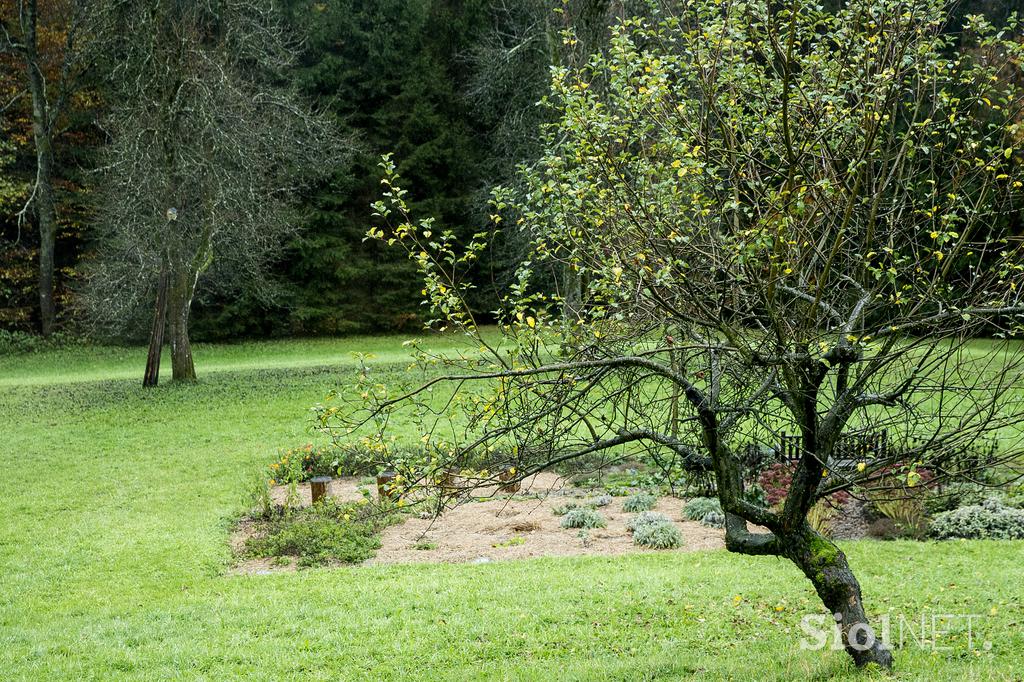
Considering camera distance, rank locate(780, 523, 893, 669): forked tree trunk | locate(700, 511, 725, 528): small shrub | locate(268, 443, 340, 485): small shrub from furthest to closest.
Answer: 1. locate(268, 443, 340, 485): small shrub
2. locate(700, 511, 725, 528): small shrub
3. locate(780, 523, 893, 669): forked tree trunk

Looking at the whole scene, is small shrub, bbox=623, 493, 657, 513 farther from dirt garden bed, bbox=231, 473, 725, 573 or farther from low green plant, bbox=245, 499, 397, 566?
low green plant, bbox=245, 499, 397, 566

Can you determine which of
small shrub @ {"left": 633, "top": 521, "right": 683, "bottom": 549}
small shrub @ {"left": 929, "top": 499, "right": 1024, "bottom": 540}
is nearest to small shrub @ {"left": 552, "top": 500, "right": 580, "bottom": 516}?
small shrub @ {"left": 633, "top": 521, "right": 683, "bottom": 549}

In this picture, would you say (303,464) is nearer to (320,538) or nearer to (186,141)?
(320,538)

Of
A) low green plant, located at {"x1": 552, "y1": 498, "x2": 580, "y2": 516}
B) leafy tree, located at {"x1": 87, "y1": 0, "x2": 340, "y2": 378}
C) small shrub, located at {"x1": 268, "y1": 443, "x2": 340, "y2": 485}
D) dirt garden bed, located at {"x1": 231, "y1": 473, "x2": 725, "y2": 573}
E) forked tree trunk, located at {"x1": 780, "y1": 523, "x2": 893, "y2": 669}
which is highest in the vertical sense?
leafy tree, located at {"x1": 87, "y1": 0, "x2": 340, "y2": 378}

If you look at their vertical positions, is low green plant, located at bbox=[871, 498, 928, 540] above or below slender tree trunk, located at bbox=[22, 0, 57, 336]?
below

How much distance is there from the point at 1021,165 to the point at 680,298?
210 centimetres

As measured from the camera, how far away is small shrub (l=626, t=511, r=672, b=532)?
901 centimetres

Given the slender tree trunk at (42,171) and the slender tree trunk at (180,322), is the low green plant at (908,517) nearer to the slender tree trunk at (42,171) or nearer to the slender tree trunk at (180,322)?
the slender tree trunk at (180,322)

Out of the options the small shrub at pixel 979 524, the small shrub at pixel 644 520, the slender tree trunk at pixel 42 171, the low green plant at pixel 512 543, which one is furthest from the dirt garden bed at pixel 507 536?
the slender tree trunk at pixel 42 171

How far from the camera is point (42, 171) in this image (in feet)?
85.1

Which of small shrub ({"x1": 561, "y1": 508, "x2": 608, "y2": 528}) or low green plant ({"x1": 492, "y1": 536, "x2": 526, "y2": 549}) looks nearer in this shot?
low green plant ({"x1": 492, "y1": 536, "x2": 526, "y2": 549})

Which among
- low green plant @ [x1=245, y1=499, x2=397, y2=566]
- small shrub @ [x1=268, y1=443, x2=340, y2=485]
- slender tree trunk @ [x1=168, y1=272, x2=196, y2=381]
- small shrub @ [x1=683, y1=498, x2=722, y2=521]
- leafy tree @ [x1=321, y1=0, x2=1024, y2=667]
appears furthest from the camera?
slender tree trunk @ [x1=168, y1=272, x2=196, y2=381]

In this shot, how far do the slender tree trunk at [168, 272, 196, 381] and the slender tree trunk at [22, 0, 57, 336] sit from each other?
26.6ft

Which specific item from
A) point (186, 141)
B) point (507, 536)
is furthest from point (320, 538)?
point (186, 141)
